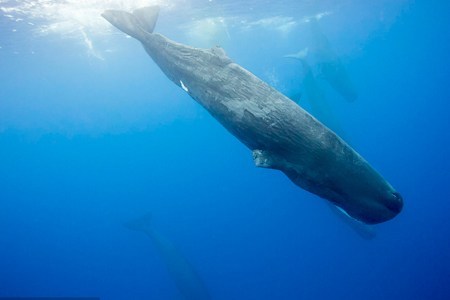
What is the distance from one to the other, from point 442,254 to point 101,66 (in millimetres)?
42290

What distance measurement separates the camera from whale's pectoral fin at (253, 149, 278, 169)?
338cm

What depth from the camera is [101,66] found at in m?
41.9

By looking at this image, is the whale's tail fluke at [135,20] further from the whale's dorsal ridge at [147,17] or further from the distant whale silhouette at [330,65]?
the distant whale silhouette at [330,65]

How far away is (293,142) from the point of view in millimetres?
3207

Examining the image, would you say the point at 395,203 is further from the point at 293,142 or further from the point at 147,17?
the point at 147,17

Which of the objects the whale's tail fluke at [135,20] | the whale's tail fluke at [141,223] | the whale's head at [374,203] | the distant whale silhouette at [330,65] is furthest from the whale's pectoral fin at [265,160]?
the whale's tail fluke at [141,223]

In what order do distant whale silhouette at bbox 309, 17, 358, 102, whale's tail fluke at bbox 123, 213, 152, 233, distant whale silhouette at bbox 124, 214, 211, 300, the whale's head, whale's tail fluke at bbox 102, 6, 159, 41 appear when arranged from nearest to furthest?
the whale's head → whale's tail fluke at bbox 102, 6, 159, 41 → distant whale silhouette at bbox 124, 214, 211, 300 → distant whale silhouette at bbox 309, 17, 358, 102 → whale's tail fluke at bbox 123, 213, 152, 233

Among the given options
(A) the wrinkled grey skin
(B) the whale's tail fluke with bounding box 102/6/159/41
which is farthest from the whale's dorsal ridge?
(A) the wrinkled grey skin

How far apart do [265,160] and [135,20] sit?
3632 mm

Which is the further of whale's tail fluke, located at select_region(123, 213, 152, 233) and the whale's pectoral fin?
whale's tail fluke, located at select_region(123, 213, 152, 233)

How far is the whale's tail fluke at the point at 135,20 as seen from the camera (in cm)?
526

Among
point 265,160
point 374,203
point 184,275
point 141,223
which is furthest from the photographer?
point 141,223

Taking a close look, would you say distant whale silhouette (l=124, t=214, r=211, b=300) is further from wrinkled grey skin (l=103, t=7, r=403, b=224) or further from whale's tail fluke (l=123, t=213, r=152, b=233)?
wrinkled grey skin (l=103, t=7, r=403, b=224)

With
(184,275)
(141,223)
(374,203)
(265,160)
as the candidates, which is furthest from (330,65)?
(374,203)
